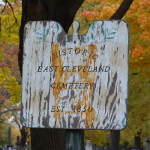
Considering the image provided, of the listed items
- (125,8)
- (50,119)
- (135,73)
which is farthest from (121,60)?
(135,73)

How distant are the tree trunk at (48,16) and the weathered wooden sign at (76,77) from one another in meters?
2.89

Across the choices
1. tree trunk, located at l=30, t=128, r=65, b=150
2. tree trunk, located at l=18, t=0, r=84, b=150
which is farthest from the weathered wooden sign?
tree trunk, located at l=30, t=128, r=65, b=150

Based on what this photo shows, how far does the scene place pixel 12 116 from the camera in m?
46.1

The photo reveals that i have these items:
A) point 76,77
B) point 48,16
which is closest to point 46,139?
point 48,16

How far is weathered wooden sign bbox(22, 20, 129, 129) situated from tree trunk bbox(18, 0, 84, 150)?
9.50 feet

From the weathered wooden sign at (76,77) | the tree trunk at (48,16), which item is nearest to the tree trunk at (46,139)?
the tree trunk at (48,16)

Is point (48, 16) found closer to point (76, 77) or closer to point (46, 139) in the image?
point (46, 139)

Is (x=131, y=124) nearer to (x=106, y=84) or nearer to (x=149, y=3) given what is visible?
(x=149, y=3)

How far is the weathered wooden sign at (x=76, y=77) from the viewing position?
3.53 meters

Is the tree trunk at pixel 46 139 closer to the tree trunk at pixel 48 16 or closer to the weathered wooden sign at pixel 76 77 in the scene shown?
the tree trunk at pixel 48 16

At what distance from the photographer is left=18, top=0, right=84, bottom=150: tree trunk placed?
6586mm

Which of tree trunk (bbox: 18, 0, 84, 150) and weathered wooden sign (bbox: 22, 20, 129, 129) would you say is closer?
weathered wooden sign (bbox: 22, 20, 129, 129)

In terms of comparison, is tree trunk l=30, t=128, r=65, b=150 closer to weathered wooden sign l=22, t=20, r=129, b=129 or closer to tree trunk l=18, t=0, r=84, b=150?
tree trunk l=18, t=0, r=84, b=150

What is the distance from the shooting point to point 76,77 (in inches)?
140
